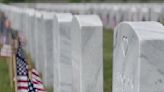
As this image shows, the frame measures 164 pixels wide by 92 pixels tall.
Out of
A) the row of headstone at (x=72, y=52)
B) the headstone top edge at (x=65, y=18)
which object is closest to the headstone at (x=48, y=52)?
the row of headstone at (x=72, y=52)

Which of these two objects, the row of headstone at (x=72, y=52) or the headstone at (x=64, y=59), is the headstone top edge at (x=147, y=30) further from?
the headstone at (x=64, y=59)

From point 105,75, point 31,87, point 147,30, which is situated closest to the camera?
point 147,30

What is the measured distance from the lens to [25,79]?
6406 millimetres

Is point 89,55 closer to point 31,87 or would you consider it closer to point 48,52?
point 31,87

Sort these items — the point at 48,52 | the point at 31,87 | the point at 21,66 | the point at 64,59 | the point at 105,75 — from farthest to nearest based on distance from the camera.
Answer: the point at 105,75 < the point at 48,52 < the point at 21,66 < the point at 64,59 < the point at 31,87

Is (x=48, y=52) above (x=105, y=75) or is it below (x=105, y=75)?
above

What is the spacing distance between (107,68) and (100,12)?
17.7 metres

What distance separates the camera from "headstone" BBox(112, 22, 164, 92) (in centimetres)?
346

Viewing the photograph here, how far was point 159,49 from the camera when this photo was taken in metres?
3.47

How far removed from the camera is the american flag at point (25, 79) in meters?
6.03

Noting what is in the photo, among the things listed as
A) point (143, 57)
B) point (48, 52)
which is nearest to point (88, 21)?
point (143, 57)

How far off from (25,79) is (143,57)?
10.4 feet

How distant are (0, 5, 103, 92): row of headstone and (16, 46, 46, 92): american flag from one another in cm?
37

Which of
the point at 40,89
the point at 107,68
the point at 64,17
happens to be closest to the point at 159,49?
the point at 40,89
